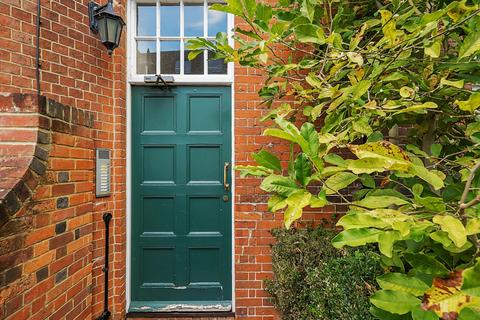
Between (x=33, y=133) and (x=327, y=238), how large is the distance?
232cm

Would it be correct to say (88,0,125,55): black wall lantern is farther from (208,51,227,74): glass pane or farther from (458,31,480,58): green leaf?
(458,31,480,58): green leaf

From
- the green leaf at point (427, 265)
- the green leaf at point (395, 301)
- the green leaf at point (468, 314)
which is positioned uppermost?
the green leaf at point (427, 265)

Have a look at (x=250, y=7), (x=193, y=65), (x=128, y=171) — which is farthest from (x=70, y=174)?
(x=250, y=7)

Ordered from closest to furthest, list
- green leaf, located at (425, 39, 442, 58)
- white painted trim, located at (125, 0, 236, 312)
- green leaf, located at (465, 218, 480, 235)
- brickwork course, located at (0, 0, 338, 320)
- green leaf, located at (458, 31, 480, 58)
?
green leaf, located at (465, 218, 480, 235) < green leaf, located at (458, 31, 480, 58) < green leaf, located at (425, 39, 442, 58) < brickwork course, located at (0, 0, 338, 320) < white painted trim, located at (125, 0, 236, 312)

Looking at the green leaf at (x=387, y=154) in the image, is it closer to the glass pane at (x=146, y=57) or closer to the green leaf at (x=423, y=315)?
the green leaf at (x=423, y=315)

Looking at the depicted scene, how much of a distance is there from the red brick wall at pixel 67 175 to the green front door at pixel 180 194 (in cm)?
20

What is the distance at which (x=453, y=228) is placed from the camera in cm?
89

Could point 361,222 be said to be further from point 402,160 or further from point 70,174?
point 70,174

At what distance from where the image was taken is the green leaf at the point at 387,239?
36.2 inches

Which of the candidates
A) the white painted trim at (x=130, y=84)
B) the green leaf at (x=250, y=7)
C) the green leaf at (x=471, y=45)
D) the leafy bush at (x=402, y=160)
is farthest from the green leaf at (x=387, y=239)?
the white painted trim at (x=130, y=84)

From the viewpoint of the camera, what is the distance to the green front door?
3080 millimetres

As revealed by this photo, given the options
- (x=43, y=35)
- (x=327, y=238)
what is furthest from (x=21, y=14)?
(x=327, y=238)

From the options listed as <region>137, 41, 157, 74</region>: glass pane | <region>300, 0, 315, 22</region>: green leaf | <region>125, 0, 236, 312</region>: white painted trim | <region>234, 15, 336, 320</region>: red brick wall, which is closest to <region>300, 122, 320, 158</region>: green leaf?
<region>300, 0, 315, 22</region>: green leaf

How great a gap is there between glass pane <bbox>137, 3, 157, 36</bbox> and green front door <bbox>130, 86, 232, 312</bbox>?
632mm
